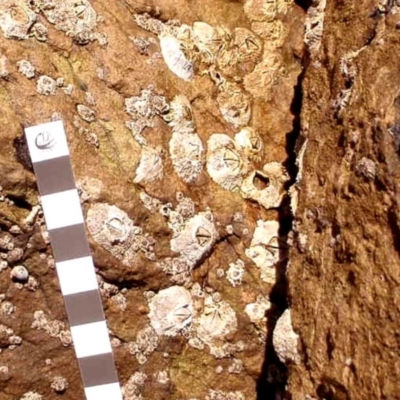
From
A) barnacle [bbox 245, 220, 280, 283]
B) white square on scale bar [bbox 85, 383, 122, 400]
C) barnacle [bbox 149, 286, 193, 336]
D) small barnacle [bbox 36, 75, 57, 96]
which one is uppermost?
small barnacle [bbox 36, 75, 57, 96]

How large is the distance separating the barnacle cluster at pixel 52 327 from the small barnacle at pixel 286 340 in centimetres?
64

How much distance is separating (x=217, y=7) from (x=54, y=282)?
1.10 meters

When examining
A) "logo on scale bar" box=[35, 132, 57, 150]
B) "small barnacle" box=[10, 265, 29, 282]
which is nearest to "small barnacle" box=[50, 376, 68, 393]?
"small barnacle" box=[10, 265, 29, 282]

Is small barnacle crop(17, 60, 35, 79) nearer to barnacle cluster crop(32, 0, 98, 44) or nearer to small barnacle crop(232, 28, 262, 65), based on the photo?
barnacle cluster crop(32, 0, 98, 44)

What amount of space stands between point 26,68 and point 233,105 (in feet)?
2.32

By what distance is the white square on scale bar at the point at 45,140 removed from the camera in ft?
7.66

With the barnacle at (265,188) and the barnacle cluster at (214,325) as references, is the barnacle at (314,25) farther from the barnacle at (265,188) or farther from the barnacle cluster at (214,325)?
the barnacle cluster at (214,325)

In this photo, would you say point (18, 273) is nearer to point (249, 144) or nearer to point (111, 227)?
point (111, 227)

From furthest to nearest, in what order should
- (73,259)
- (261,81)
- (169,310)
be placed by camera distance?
1. (261,81)
2. (169,310)
3. (73,259)

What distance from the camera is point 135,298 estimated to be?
251 centimetres

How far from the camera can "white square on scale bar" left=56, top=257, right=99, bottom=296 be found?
2.43 m

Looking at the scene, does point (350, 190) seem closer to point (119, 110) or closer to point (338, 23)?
point (338, 23)

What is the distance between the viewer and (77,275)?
95.9 inches

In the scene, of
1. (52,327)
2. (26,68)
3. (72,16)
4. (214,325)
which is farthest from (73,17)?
(214,325)
